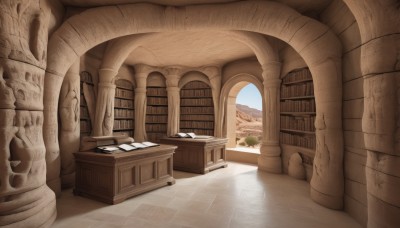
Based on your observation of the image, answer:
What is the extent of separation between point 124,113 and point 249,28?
488 centimetres

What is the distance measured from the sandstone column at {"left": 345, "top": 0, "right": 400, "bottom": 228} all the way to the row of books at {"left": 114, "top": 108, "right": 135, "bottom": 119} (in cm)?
631

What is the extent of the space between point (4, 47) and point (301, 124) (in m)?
5.08

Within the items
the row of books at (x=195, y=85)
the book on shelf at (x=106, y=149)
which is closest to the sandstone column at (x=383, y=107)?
the book on shelf at (x=106, y=149)

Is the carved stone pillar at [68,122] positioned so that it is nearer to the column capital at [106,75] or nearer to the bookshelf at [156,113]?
the column capital at [106,75]

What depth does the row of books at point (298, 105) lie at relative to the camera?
4523 millimetres

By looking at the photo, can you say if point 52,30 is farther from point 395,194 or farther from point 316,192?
point 316,192

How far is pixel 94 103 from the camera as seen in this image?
18.0 feet

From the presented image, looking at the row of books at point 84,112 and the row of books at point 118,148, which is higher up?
the row of books at point 84,112

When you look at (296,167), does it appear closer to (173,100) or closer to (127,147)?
(127,147)

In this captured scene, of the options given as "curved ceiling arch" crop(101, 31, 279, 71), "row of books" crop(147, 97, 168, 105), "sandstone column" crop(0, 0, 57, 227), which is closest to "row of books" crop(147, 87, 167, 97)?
"row of books" crop(147, 97, 168, 105)

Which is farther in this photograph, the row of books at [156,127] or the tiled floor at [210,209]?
the row of books at [156,127]

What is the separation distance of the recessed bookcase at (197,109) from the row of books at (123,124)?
1.76 metres

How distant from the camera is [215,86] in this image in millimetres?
7141

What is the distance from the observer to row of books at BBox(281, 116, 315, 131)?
450cm
